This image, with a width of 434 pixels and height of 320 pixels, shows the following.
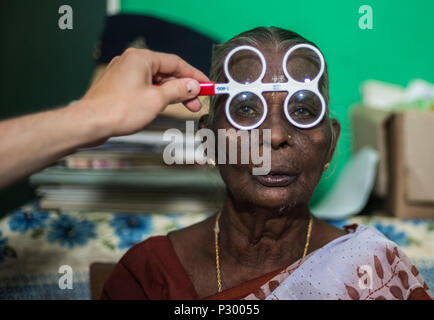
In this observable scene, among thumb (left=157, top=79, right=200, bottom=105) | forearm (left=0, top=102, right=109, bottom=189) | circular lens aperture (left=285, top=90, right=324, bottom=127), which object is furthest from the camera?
circular lens aperture (left=285, top=90, right=324, bottom=127)

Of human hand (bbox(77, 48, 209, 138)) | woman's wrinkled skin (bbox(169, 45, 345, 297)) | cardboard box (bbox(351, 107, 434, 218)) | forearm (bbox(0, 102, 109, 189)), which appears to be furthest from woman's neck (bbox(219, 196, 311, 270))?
cardboard box (bbox(351, 107, 434, 218))

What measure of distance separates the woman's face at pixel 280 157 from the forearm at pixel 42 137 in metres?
0.39

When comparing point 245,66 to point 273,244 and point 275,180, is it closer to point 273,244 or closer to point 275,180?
point 275,180

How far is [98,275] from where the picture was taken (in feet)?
5.04

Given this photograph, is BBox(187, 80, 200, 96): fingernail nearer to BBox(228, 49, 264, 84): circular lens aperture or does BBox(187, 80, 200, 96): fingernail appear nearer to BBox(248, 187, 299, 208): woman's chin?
BBox(228, 49, 264, 84): circular lens aperture

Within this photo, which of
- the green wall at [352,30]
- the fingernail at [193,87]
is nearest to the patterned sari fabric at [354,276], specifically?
the green wall at [352,30]

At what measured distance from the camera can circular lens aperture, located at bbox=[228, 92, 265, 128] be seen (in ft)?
3.34

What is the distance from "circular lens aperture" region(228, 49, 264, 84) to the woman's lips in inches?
8.3

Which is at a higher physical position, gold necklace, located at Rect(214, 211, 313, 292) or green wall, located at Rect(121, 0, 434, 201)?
green wall, located at Rect(121, 0, 434, 201)
